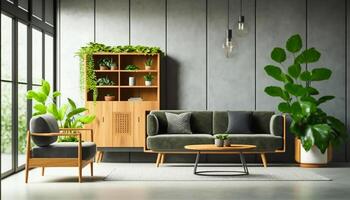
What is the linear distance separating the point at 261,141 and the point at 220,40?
212 centimetres

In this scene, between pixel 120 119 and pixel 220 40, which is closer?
pixel 120 119

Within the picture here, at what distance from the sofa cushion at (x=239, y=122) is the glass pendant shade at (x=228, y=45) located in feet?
3.41

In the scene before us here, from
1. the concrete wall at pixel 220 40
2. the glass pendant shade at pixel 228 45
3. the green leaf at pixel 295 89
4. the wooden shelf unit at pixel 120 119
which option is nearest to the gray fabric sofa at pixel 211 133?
the wooden shelf unit at pixel 120 119

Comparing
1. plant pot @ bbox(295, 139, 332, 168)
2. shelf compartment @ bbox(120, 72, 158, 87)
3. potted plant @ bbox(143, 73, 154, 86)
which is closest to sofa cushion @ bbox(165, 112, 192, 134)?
potted plant @ bbox(143, 73, 154, 86)

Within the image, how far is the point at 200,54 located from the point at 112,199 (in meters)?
5.01

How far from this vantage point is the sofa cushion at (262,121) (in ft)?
30.5

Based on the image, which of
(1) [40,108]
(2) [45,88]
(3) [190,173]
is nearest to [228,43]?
(3) [190,173]

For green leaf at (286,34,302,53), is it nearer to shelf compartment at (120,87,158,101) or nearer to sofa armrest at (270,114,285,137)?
sofa armrest at (270,114,285,137)

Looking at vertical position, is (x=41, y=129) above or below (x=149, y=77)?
below

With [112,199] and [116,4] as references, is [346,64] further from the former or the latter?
[112,199]

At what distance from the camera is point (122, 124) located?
934 centimetres

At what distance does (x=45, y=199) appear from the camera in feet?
17.0

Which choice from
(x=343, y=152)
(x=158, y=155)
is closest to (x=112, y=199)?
(x=158, y=155)

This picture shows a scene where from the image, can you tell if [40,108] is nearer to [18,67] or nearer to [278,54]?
[18,67]
